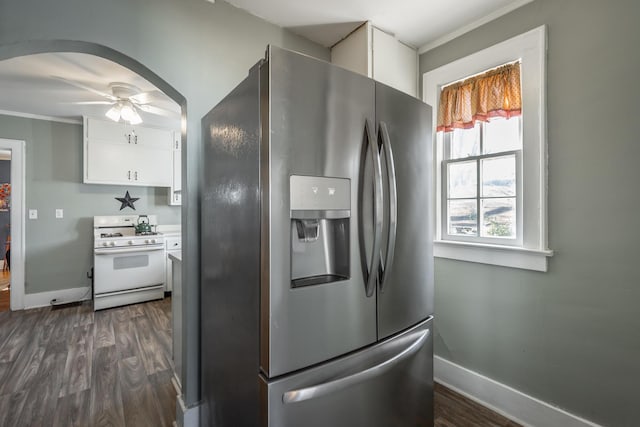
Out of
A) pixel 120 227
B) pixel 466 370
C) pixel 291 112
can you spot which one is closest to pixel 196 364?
pixel 291 112

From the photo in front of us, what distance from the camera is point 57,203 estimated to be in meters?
3.87

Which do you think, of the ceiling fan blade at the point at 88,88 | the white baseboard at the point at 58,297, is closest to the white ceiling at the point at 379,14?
the ceiling fan blade at the point at 88,88

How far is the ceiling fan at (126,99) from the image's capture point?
2793mm

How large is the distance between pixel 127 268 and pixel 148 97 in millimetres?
2185

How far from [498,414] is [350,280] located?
1543 millimetres

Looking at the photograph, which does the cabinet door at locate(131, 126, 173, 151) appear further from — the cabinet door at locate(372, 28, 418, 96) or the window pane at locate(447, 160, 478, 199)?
the window pane at locate(447, 160, 478, 199)

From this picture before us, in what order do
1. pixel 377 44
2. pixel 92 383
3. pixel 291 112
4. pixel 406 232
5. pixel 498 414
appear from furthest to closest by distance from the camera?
→ pixel 92 383
pixel 377 44
pixel 498 414
pixel 406 232
pixel 291 112

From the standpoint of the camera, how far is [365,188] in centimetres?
111

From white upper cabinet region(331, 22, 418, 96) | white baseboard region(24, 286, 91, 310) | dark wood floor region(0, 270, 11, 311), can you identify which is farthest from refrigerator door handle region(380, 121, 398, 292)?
dark wood floor region(0, 270, 11, 311)

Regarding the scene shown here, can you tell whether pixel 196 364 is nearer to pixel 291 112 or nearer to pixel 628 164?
pixel 291 112

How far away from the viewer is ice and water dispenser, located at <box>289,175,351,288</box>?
969mm

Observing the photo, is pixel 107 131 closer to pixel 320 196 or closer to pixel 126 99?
pixel 126 99

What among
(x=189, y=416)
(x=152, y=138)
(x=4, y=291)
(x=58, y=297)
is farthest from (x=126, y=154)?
(x=189, y=416)

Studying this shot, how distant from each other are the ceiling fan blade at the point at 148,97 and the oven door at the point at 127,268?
1.88m
